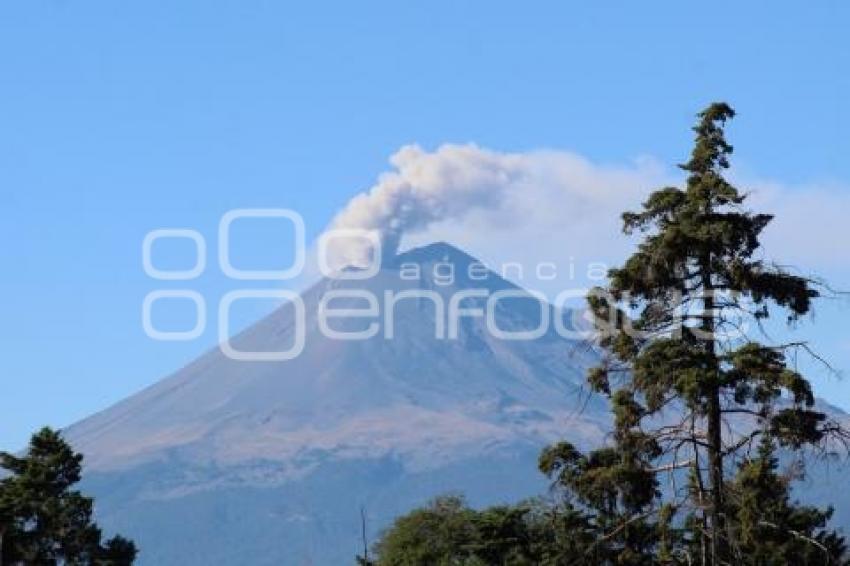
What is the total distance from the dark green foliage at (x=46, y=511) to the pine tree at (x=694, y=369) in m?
53.4

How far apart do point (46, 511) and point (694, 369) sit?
191 feet

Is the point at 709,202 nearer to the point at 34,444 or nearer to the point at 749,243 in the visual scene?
the point at 749,243

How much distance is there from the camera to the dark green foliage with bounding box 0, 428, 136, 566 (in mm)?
79500

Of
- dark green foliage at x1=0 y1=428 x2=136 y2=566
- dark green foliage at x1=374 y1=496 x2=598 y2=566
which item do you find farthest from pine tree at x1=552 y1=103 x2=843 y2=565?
dark green foliage at x1=0 y1=428 x2=136 y2=566

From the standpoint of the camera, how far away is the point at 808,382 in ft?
90.3

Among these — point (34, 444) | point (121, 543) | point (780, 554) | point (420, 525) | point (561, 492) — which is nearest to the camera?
point (561, 492)

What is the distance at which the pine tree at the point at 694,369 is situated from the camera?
27547 millimetres

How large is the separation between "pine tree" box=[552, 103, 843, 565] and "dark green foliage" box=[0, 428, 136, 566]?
5335cm

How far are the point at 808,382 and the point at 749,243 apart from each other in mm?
2267

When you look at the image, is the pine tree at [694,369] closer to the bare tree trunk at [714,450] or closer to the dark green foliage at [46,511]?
the bare tree trunk at [714,450]

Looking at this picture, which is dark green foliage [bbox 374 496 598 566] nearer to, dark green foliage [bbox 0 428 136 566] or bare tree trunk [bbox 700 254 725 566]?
dark green foliage [bbox 0 428 136 566]

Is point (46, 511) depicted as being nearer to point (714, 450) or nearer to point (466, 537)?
point (466, 537)

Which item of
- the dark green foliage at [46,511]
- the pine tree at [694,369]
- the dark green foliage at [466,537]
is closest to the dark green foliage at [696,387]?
the pine tree at [694,369]

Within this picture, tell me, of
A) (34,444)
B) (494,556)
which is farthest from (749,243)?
(34,444)
